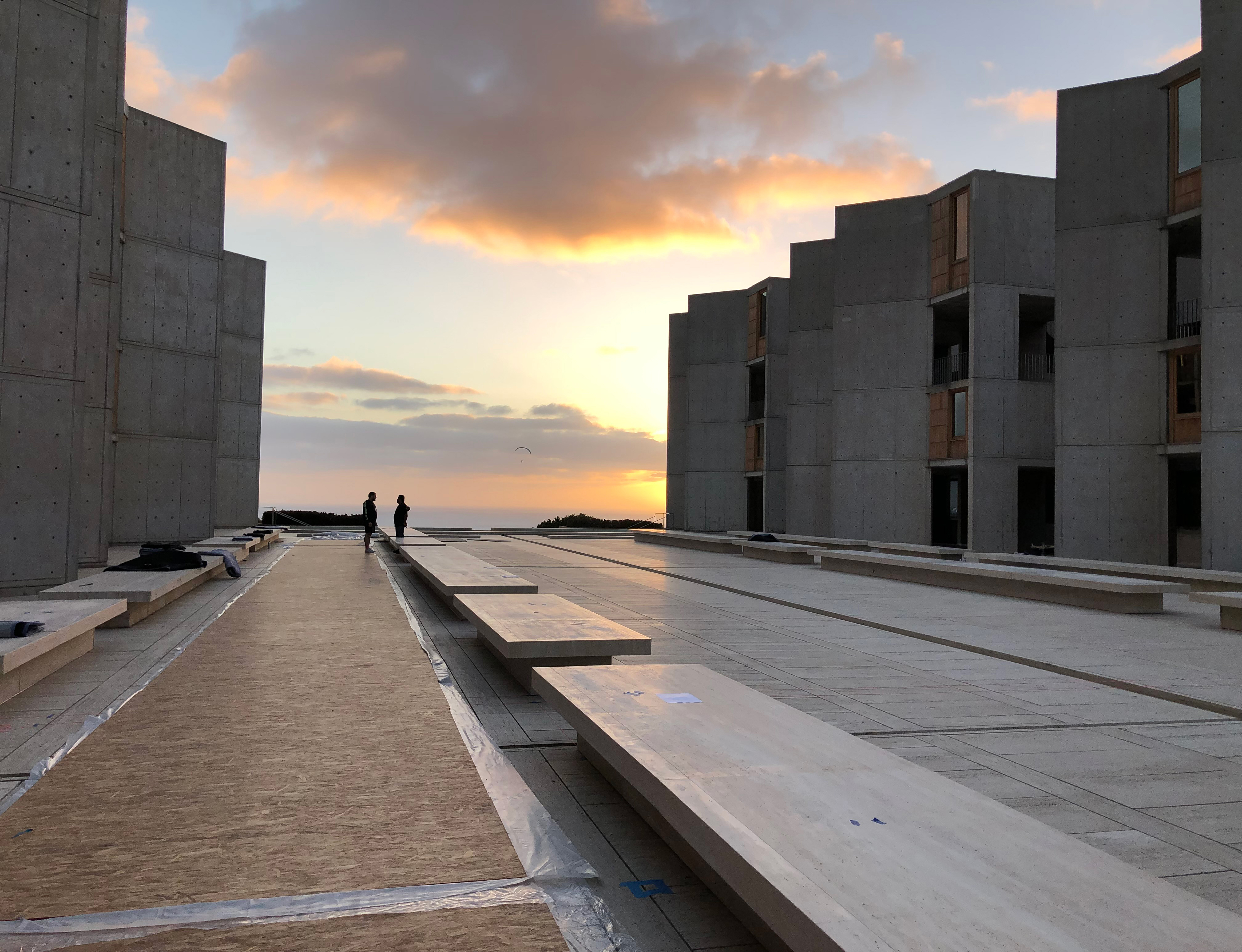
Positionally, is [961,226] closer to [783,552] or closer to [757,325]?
[783,552]

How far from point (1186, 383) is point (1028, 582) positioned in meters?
10.1

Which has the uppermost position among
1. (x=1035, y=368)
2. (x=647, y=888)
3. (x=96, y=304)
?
(x=1035, y=368)

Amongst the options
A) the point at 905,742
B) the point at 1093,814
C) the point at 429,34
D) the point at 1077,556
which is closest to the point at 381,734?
the point at 905,742

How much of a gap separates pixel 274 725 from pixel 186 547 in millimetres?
12678

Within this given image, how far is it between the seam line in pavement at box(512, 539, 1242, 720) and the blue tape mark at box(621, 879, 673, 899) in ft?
16.0

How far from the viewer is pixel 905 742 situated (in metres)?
5.11

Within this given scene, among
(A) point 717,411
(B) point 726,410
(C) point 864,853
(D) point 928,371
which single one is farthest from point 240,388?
(C) point 864,853

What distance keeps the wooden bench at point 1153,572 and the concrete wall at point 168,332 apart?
18.4 meters

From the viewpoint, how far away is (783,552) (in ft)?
67.0

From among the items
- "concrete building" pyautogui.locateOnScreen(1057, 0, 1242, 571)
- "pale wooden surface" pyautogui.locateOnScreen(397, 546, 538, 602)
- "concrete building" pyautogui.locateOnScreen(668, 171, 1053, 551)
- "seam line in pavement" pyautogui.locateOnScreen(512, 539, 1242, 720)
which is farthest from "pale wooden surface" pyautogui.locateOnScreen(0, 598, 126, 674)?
"concrete building" pyautogui.locateOnScreen(668, 171, 1053, 551)

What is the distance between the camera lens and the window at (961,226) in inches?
989

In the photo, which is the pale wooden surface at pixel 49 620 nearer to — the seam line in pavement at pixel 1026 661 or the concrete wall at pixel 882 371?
the seam line in pavement at pixel 1026 661

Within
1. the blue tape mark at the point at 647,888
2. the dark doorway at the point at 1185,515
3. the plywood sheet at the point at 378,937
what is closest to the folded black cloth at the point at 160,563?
the plywood sheet at the point at 378,937

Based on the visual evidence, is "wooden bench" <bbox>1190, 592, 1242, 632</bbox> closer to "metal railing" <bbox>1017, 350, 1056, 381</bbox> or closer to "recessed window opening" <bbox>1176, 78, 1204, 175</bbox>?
"recessed window opening" <bbox>1176, 78, 1204, 175</bbox>
